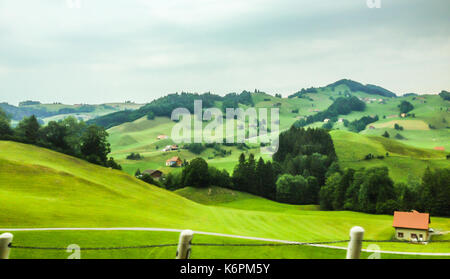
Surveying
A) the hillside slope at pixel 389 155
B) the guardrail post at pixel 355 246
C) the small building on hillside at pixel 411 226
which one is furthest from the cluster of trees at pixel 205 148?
the guardrail post at pixel 355 246

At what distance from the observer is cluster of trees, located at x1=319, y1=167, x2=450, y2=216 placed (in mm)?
72875

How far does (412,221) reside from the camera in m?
49.3

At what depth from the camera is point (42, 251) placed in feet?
61.5

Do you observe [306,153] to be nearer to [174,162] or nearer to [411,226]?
[174,162]

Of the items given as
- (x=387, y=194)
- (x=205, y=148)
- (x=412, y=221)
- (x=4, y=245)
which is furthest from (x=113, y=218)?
(x=205, y=148)

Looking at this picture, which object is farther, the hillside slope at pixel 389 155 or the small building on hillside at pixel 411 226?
the hillside slope at pixel 389 155

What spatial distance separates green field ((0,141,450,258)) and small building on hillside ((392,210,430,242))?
194 cm

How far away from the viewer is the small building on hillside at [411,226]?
47844mm

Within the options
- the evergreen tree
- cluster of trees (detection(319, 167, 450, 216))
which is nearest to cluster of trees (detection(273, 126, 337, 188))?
cluster of trees (detection(319, 167, 450, 216))

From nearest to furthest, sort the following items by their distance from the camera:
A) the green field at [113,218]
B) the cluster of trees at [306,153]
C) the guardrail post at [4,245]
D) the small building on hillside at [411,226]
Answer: the guardrail post at [4,245] < the green field at [113,218] < the small building on hillside at [411,226] < the cluster of trees at [306,153]

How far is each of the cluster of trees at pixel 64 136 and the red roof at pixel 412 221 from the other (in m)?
57.5

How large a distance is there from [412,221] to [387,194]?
2935cm

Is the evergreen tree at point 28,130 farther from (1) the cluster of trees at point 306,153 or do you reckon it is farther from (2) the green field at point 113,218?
(1) the cluster of trees at point 306,153
